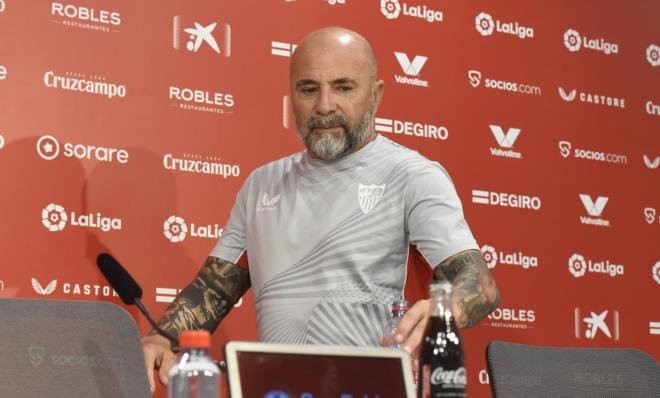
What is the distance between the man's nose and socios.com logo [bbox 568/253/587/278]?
181 cm

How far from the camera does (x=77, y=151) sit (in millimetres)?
3410

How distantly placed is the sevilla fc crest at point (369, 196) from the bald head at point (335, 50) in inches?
13.7

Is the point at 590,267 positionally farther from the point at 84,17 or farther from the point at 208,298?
the point at 84,17

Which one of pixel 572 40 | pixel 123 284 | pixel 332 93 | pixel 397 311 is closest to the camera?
pixel 123 284

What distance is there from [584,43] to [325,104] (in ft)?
6.72

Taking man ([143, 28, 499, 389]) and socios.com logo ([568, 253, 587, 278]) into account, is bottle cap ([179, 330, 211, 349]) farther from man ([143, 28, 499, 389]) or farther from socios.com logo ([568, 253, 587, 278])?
socios.com logo ([568, 253, 587, 278])

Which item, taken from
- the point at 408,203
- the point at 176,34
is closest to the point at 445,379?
the point at 408,203

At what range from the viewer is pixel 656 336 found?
4438mm

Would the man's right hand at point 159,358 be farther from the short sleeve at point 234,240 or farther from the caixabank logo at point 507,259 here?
the caixabank logo at point 507,259

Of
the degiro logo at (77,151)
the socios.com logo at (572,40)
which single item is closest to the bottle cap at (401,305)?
the degiro logo at (77,151)

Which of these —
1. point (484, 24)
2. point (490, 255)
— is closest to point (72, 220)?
point (490, 255)

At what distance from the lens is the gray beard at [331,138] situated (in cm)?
287

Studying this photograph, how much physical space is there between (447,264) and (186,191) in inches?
51.0

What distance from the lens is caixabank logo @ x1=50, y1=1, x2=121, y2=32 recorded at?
136 inches
